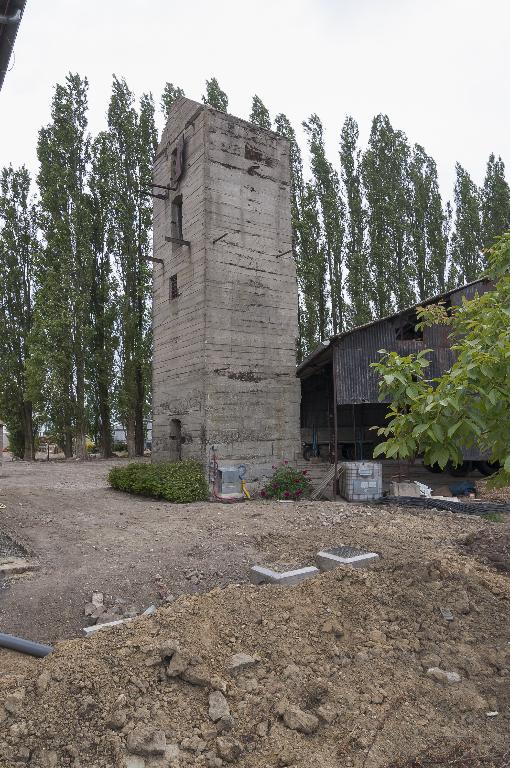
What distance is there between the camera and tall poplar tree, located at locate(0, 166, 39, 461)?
29.8 metres

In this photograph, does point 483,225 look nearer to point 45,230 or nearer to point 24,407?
point 45,230

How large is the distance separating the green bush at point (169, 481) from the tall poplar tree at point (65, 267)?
12093 millimetres

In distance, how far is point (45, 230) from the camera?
93.7ft

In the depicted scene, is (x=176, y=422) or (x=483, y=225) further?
(x=483, y=225)

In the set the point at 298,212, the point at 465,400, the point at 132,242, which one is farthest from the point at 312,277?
the point at 465,400

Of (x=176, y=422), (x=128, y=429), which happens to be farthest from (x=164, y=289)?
(x=128, y=429)

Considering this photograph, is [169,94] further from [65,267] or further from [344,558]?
[344,558]

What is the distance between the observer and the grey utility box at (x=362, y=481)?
15.0 m

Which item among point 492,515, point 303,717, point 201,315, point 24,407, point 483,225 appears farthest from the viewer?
point 483,225

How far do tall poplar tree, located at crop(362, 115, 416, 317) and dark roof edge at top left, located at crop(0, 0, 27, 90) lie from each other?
92.5 feet

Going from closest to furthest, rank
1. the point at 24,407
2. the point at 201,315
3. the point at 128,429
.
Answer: the point at 201,315 < the point at 128,429 < the point at 24,407

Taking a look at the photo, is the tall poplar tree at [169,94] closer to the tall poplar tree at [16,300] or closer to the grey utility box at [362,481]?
the tall poplar tree at [16,300]

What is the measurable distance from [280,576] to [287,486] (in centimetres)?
1003

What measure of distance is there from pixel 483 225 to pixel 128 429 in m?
29.5
